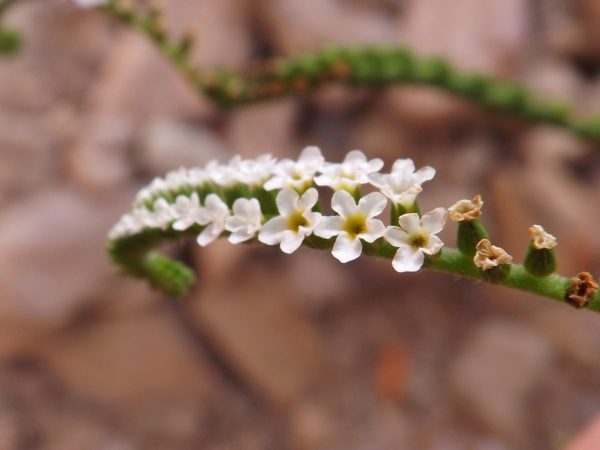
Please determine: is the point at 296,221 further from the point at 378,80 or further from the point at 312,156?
the point at 378,80

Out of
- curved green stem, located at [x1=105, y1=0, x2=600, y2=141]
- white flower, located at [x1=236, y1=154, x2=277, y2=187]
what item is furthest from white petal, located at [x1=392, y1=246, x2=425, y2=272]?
curved green stem, located at [x1=105, y1=0, x2=600, y2=141]

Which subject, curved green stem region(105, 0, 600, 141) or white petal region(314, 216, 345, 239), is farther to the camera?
curved green stem region(105, 0, 600, 141)

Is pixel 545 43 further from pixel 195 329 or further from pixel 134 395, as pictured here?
pixel 134 395

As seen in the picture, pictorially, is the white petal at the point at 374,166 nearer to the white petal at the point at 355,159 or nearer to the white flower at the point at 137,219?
the white petal at the point at 355,159

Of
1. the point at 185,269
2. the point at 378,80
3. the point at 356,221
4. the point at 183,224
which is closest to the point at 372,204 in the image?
the point at 356,221

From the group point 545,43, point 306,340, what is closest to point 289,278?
point 306,340

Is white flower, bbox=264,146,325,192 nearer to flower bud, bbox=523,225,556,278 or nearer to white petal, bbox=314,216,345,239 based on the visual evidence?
A: white petal, bbox=314,216,345,239

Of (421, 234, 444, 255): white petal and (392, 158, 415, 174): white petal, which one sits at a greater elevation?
(392, 158, 415, 174): white petal

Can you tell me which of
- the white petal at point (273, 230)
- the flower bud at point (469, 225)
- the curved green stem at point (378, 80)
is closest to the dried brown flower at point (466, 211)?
the flower bud at point (469, 225)
